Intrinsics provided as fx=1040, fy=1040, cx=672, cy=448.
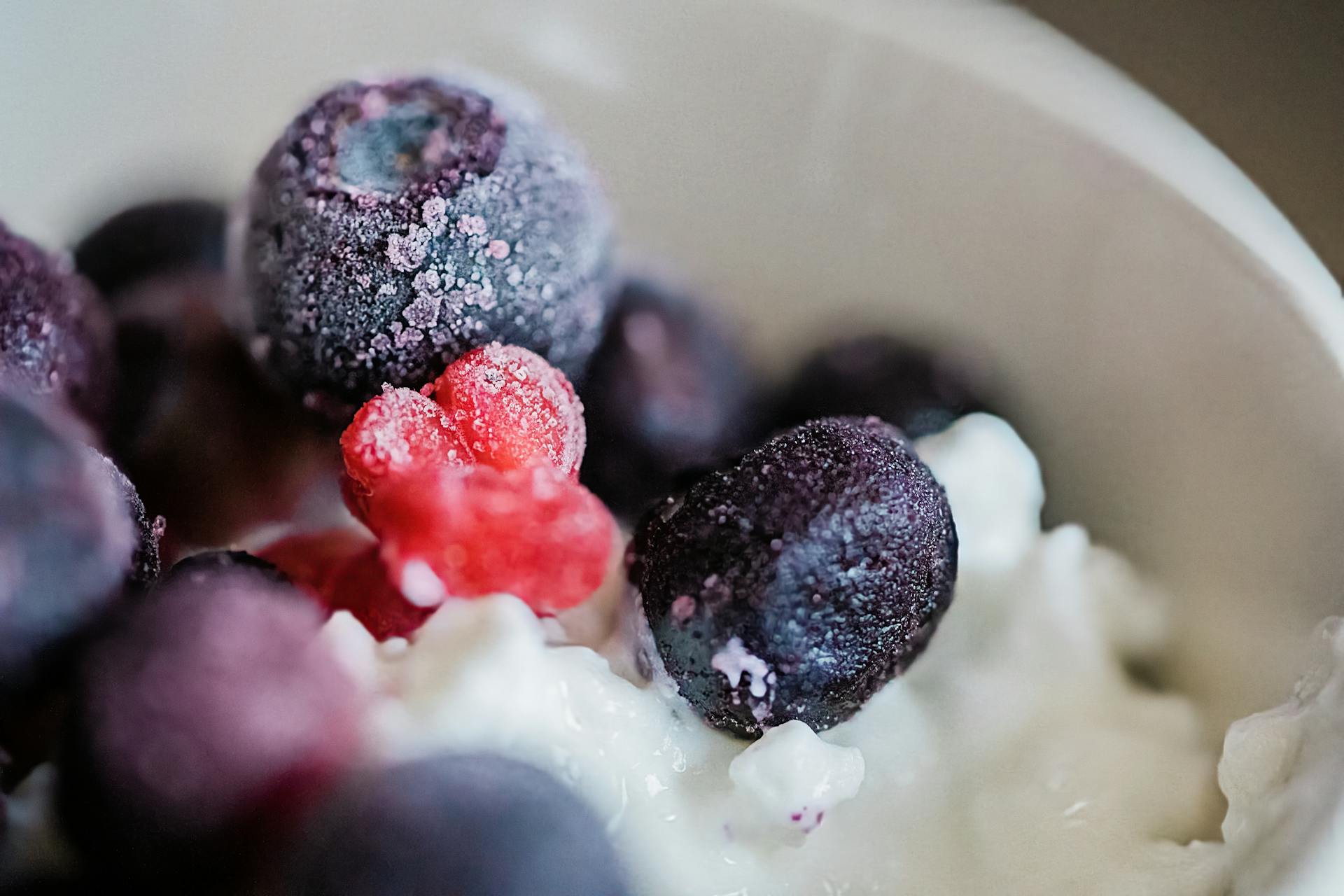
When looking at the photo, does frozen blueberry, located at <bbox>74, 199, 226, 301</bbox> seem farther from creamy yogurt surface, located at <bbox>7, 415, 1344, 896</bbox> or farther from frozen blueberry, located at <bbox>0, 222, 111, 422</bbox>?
creamy yogurt surface, located at <bbox>7, 415, 1344, 896</bbox>

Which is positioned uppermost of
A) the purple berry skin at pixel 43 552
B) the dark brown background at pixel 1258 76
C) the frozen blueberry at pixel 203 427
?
the dark brown background at pixel 1258 76

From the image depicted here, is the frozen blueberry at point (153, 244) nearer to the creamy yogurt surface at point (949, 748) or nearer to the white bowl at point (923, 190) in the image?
the white bowl at point (923, 190)

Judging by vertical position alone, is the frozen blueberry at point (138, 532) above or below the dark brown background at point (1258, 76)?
below

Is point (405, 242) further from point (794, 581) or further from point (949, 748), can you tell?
point (949, 748)

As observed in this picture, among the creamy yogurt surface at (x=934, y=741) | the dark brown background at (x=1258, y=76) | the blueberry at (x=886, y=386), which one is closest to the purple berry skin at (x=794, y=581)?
the creamy yogurt surface at (x=934, y=741)

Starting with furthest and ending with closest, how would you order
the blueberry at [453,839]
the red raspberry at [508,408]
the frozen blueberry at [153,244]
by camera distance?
the frozen blueberry at [153,244]
the red raspberry at [508,408]
the blueberry at [453,839]

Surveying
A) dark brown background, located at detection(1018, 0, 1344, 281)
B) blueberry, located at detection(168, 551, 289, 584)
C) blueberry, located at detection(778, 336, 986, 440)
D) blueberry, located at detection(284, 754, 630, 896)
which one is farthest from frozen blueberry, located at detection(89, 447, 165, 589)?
dark brown background, located at detection(1018, 0, 1344, 281)
